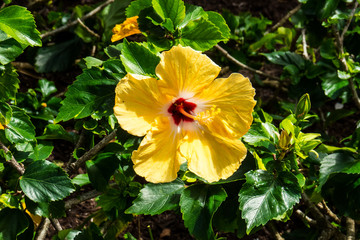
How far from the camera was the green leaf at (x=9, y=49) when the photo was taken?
1391 millimetres

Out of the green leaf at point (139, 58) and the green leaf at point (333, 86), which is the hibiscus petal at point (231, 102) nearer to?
the green leaf at point (139, 58)

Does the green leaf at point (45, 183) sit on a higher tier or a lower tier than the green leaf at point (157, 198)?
higher

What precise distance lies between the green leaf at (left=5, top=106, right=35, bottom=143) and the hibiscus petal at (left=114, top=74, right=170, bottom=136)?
569mm

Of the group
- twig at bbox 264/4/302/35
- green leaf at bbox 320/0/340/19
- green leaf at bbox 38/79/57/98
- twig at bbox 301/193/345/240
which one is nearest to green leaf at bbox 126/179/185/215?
twig at bbox 301/193/345/240

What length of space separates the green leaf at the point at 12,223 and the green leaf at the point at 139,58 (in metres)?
0.80

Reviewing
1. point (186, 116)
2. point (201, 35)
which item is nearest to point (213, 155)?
point (186, 116)

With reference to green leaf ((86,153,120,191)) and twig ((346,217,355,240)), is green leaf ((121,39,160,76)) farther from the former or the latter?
twig ((346,217,355,240))

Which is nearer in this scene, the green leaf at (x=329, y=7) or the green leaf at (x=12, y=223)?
the green leaf at (x=12, y=223)

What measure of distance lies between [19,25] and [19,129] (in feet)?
1.41

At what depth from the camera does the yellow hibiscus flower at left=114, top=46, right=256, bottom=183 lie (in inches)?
47.0

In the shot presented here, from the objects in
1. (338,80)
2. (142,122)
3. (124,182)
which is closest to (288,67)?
(338,80)

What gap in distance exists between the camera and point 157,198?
1.50 metres

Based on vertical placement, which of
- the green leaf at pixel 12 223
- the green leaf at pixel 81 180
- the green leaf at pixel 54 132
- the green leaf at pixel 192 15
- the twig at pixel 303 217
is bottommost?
the twig at pixel 303 217

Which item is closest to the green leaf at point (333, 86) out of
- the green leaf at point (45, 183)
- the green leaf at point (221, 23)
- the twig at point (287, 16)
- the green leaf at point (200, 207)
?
the twig at point (287, 16)
